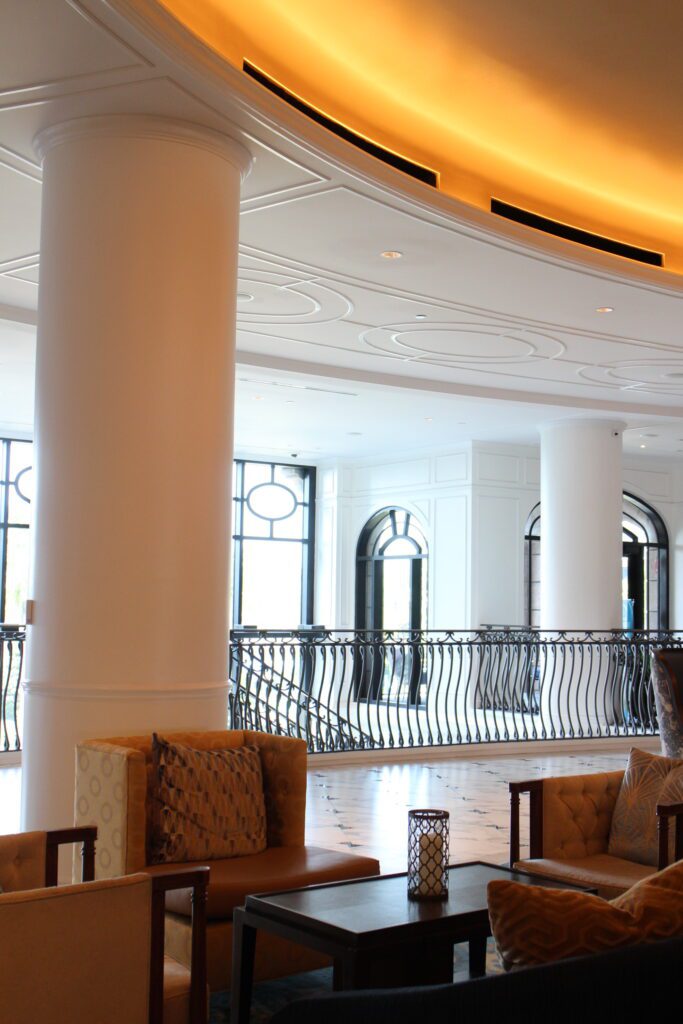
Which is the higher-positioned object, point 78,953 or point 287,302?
point 287,302

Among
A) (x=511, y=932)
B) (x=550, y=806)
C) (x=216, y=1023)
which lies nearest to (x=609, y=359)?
(x=550, y=806)

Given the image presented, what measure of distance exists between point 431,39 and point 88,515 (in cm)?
285

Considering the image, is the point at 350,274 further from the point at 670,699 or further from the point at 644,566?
the point at 644,566

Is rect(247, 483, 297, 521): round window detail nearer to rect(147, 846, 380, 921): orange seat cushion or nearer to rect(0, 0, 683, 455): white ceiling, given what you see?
rect(0, 0, 683, 455): white ceiling

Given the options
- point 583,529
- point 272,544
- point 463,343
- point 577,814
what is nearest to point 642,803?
point 577,814

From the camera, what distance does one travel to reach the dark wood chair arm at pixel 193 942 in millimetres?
2938

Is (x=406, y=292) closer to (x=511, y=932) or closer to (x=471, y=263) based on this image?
(x=471, y=263)

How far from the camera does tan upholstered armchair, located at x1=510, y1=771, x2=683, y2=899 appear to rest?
4524 millimetres

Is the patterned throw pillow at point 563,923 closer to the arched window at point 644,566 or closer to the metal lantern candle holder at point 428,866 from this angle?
the metal lantern candle holder at point 428,866

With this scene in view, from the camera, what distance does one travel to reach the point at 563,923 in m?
2.24

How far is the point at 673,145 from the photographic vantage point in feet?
22.9

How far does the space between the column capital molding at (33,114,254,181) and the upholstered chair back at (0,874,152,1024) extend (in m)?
3.59

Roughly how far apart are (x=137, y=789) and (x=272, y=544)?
44.9 feet

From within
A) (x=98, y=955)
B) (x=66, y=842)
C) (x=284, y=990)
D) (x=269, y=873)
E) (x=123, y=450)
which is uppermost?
(x=123, y=450)
